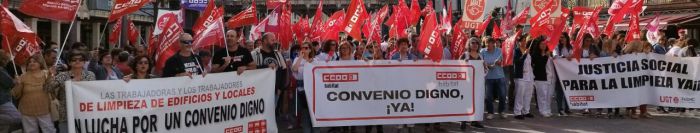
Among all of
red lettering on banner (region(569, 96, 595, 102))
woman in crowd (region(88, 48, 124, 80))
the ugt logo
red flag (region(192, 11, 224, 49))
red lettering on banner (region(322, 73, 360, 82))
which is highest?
the ugt logo

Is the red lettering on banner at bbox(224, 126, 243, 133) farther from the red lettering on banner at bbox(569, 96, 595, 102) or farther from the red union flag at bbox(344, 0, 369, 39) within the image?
the red lettering on banner at bbox(569, 96, 595, 102)

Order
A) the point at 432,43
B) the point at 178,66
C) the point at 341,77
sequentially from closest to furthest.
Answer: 1. the point at 178,66
2. the point at 341,77
3. the point at 432,43

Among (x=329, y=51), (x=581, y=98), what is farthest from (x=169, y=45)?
(x=581, y=98)

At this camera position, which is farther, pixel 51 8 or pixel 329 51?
pixel 329 51

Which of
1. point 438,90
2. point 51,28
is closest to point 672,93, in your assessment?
point 438,90

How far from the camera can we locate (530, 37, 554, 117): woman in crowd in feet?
36.4

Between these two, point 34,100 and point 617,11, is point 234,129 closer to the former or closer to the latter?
point 34,100

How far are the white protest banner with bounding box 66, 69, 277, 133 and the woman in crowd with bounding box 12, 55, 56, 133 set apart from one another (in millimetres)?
837

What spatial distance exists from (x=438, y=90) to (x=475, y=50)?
1324 millimetres

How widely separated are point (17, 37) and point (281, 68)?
3.11 m

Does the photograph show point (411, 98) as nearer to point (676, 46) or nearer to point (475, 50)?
point (475, 50)

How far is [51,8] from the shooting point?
25.8ft

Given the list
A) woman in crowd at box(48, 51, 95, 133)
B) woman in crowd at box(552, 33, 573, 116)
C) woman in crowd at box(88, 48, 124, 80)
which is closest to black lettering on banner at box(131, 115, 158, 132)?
woman in crowd at box(48, 51, 95, 133)

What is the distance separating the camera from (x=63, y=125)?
7211 mm
